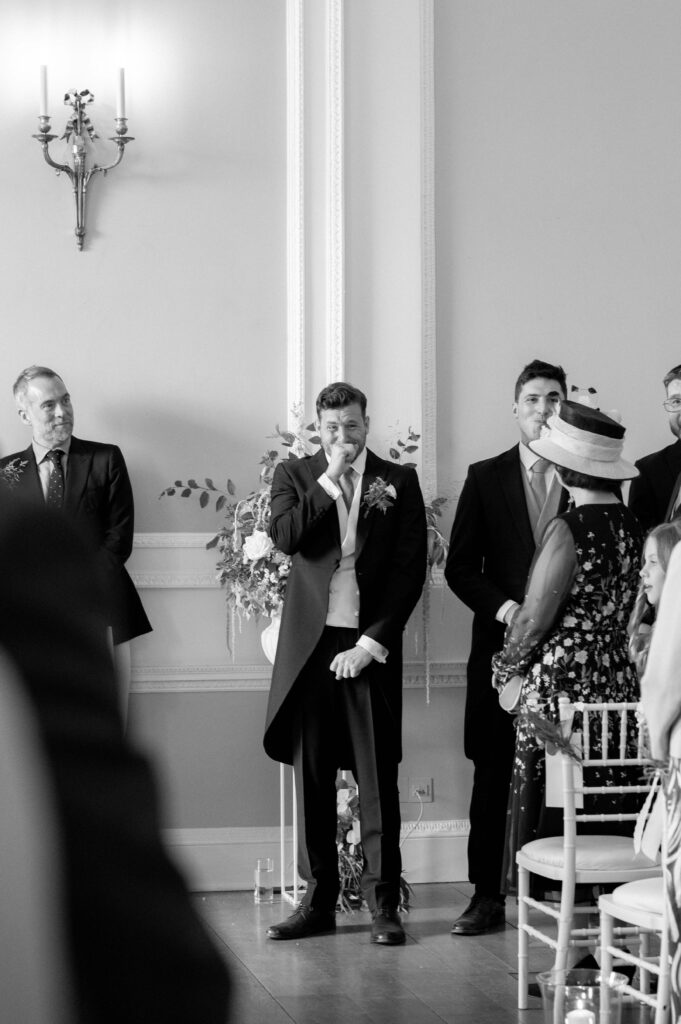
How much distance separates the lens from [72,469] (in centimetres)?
521

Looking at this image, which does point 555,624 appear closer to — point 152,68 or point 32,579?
point 152,68

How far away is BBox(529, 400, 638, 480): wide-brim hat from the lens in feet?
12.7

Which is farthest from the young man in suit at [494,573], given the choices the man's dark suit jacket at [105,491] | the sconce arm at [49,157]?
the sconce arm at [49,157]

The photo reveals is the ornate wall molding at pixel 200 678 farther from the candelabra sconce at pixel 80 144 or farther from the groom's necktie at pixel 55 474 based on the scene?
the candelabra sconce at pixel 80 144

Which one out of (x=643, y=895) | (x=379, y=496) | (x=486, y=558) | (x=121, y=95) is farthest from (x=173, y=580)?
(x=643, y=895)

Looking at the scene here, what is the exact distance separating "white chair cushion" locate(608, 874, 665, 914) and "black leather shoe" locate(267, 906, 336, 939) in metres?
1.58

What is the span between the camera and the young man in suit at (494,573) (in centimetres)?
482

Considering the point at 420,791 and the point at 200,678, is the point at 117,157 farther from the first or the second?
the point at 420,791

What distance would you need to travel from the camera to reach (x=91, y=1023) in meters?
0.44

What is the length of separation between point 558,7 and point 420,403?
6.08 feet

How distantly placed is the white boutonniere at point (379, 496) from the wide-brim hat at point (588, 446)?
901 mm

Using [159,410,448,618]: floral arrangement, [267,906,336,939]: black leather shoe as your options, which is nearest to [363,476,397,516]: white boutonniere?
[159,410,448,618]: floral arrangement

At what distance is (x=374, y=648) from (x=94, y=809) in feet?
13.7

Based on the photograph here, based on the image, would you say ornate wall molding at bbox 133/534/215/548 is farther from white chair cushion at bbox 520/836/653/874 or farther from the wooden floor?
white chair cushion at bbox 520/836/653/874
